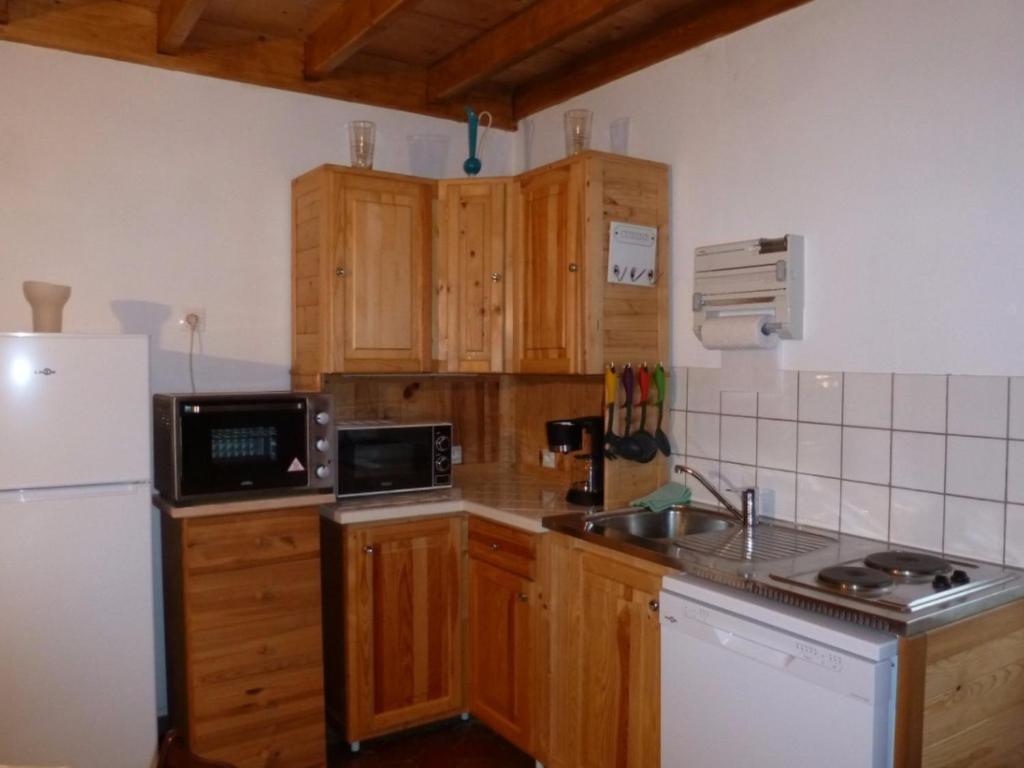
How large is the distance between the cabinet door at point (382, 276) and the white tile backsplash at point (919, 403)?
1.64 meters

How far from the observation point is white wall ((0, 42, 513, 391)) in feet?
9.12

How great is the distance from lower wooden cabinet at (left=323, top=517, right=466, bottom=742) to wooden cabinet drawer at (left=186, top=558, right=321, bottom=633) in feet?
0.51

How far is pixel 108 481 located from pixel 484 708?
1.46m

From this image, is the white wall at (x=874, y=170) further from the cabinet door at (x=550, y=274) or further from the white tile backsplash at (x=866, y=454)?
the cabinet door at (x=550, y=274)

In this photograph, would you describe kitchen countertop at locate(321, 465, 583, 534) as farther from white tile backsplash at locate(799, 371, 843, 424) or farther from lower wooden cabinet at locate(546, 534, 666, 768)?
white tile backsplash at locate(799, 371, 843, 424)

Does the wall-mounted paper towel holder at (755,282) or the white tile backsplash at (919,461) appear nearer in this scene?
the white tile backsplash at (919,461)

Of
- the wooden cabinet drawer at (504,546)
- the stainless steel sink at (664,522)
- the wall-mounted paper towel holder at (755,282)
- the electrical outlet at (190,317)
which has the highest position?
the wall-mounted paper towel holder at (755,282)

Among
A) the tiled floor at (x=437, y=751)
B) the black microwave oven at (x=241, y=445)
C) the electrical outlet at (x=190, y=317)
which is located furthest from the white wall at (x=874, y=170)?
the electrical outlet at (x=190, y=317)

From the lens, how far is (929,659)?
169cm

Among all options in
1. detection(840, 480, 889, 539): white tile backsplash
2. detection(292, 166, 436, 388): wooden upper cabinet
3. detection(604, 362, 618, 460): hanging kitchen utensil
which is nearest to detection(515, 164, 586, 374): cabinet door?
detection(604, 362, 618, 460): hanging kitchen utensil

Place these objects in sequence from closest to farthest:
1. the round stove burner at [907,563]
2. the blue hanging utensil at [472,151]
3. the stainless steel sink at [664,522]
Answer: the round stove burner at [907,563]
the stainless steel sink at [664,522]
the blue hanging utensil at [472,151]

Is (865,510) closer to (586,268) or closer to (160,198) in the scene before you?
(586,268)

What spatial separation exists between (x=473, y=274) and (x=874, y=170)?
1438mm

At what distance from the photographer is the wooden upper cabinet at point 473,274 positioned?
3.14 meters
